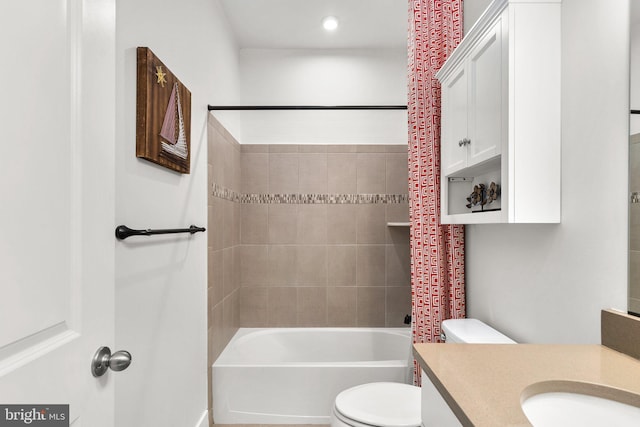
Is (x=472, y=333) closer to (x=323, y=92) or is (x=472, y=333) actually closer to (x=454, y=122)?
(x=454, y=122)

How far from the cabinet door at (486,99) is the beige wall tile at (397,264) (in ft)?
5.49

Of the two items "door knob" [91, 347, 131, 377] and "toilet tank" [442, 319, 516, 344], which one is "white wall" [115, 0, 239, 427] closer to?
"door knob" [91, 347, 131, 377]

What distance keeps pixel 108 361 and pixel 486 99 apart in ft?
4.66

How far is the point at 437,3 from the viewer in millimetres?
1929

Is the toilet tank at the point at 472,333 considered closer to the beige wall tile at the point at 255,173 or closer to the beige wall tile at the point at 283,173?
the beige wall tile at the point at 283,173

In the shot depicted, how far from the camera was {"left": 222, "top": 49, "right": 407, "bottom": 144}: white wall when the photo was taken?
320 centimetres

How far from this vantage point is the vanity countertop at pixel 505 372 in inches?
27.2

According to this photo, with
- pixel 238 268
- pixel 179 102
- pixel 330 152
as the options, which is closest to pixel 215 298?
pixel 238 268

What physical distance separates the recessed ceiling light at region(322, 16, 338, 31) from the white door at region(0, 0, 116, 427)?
7.17 feet

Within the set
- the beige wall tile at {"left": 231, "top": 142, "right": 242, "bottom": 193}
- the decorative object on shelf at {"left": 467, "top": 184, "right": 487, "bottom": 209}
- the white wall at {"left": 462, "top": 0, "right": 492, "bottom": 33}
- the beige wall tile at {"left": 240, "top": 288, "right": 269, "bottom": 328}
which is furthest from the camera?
the beige wall tile at {"left": 240, "top": 288, "right": 269, "bottom": 328}

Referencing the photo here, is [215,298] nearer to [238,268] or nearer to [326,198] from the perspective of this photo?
[238,268]

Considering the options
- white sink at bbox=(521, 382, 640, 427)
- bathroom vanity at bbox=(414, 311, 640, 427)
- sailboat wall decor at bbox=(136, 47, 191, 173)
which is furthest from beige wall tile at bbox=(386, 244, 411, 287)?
white sink at bbox=(521, 382, 640, 427)

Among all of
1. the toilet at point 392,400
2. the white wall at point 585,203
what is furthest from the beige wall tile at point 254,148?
the white wall at point 585,203

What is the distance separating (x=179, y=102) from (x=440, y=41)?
4.22 feet
